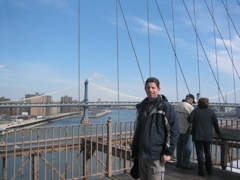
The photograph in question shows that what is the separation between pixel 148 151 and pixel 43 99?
64.4 meters

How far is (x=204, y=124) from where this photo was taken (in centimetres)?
324

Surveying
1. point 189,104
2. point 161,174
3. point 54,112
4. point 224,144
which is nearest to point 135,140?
point 161,174

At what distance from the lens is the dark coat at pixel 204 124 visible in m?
3.24

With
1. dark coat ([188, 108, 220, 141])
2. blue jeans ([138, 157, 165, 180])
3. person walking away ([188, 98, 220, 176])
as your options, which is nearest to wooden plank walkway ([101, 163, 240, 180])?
person walking away ([188, 98, 220, 176])

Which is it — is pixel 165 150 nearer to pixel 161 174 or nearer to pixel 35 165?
pixel 161 174

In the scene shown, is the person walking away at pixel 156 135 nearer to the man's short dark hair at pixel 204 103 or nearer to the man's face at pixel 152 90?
the man's face at pixel 152 90

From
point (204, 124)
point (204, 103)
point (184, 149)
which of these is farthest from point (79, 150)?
point (204, 103)

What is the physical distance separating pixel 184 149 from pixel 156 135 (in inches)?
83.1

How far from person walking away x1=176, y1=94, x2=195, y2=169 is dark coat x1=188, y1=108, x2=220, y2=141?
0.30 m

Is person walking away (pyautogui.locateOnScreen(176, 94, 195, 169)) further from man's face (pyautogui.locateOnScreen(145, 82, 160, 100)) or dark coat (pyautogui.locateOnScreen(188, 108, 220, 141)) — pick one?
man's face (pyautogui.locateOnScreen(145, 82, 160, 100))

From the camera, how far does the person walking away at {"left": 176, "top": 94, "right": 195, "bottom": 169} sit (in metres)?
3.60

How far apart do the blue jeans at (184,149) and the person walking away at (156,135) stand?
1.95 meters

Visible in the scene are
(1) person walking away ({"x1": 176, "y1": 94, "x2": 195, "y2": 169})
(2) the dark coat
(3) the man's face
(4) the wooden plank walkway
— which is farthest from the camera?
(1) person walking away ({"x1": 176, "y1": 94, "x2": 195, "y2": 169})

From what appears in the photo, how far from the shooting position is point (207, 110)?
10.8 ft
